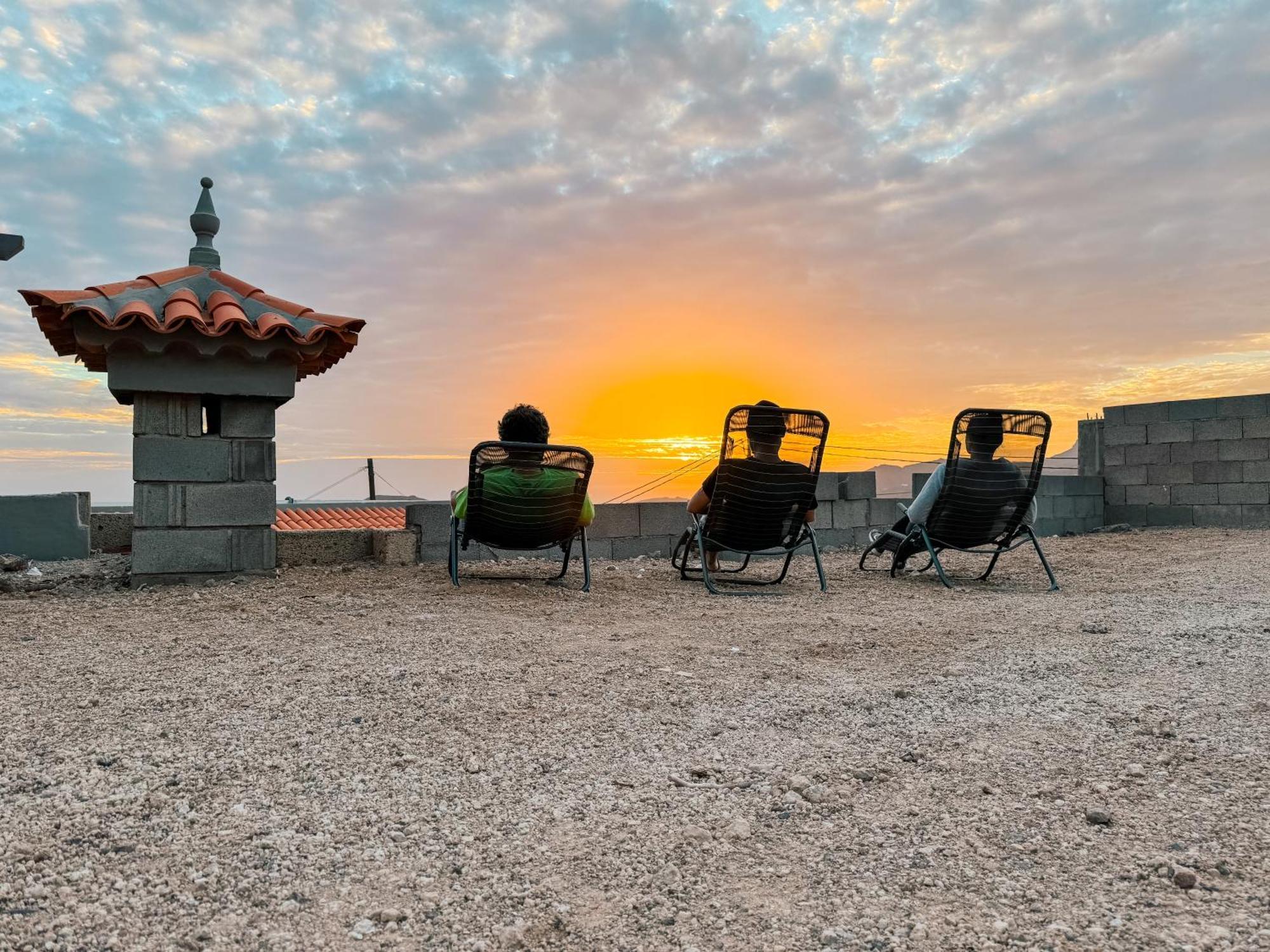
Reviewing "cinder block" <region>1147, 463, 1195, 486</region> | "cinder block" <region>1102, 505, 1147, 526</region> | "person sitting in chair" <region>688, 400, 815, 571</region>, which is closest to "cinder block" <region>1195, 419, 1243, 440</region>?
"cinder block" <region>1147, 463, 1195, 486</region>

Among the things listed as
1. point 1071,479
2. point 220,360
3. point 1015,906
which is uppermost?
point 220,360

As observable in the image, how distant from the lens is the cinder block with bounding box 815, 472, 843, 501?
8.09 metres

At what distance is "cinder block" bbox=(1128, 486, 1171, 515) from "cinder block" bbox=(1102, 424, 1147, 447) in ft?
1.90

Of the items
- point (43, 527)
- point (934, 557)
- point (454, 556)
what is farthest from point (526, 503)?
point (43, 527)

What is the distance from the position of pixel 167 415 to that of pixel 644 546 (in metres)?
3.72

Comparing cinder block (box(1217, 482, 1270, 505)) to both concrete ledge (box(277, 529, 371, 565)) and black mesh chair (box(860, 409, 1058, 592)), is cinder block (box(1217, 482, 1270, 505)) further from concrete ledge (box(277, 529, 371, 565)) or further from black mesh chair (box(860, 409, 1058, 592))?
concrete ledge (box(277, 529, 371, 565))

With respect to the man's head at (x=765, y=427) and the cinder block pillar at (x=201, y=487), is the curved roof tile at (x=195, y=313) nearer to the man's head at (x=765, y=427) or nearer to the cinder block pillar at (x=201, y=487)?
the cinder block pillar at (x=201, y=487)

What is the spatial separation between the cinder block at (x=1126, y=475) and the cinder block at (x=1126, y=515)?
295 mm

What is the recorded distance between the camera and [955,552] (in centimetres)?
832

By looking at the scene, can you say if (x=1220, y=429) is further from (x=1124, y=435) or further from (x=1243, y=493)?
(x=1124, y=435)

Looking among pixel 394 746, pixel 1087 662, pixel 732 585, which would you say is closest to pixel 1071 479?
pixel 732 585

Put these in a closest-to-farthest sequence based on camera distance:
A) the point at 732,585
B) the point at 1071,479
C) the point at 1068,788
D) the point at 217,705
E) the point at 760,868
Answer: the point at 760,868 < the point at 1068,788 < the point at 217,705 < the point at 732,585 < the point at 1071,479

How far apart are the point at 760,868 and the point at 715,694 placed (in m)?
1.15

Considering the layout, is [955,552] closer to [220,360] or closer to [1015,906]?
[220,360]
